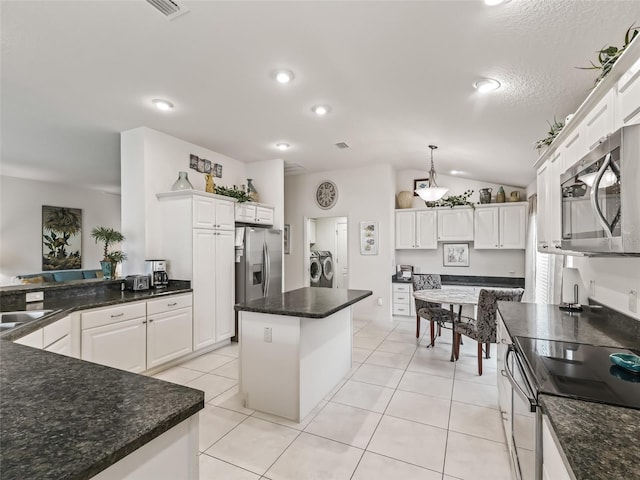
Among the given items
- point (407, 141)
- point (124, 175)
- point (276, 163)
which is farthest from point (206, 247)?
point (407, 141)

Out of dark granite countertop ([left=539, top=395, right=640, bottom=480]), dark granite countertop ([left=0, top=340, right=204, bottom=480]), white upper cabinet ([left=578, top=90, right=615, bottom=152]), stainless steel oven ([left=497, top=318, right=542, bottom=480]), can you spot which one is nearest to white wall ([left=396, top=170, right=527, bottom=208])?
white upper cabinet ([left=578, top=90, right=615, bottom=152])

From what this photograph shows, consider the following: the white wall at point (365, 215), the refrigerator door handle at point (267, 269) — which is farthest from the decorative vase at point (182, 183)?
the white wall at point (365, 215)

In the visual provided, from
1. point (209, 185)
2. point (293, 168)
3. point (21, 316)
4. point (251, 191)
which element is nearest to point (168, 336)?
point (21, 316)

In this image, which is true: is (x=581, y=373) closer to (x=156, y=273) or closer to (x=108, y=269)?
(x=156, y=273)

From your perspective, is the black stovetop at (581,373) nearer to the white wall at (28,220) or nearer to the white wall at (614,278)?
the white wall at (614,278)

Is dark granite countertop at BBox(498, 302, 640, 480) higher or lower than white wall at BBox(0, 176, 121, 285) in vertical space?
lower

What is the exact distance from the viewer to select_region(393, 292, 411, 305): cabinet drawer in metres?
5.58

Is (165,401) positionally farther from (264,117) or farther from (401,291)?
(401,291)

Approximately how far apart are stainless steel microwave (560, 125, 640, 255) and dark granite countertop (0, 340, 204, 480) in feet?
5.02

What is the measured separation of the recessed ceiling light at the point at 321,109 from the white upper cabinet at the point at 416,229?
312 cm

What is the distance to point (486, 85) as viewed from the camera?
2301 millimetres

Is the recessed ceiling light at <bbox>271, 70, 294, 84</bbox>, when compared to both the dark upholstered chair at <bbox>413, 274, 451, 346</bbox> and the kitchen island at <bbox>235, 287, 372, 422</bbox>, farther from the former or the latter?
the dark upholstered chair at <bbox>413, 274, 451, 346</bbox>

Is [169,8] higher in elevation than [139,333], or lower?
higher

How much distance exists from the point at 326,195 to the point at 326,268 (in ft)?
6.65
